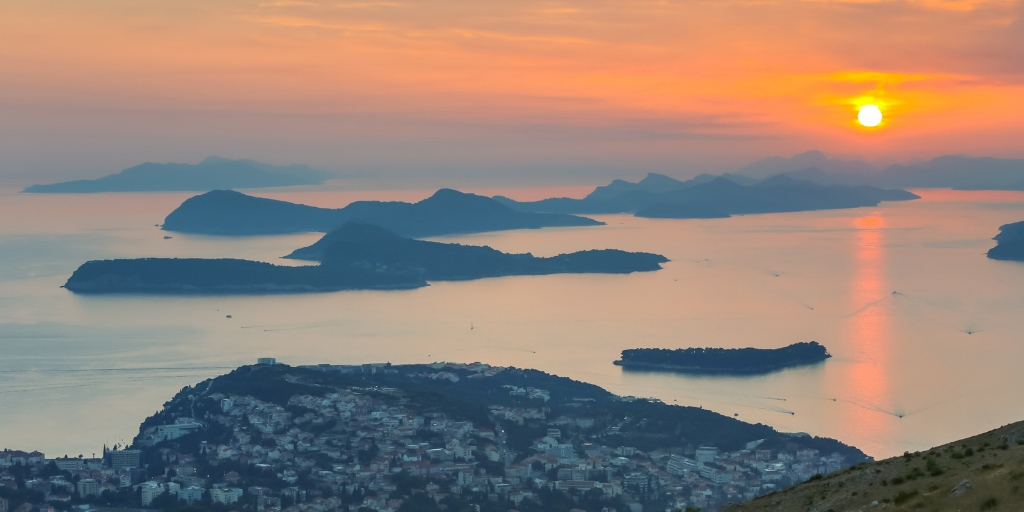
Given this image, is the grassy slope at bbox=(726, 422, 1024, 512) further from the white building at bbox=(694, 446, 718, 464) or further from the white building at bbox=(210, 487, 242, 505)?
the white building at bbox=(694, 446, 718, 464)

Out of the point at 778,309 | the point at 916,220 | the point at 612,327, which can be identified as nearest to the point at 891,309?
the point at 778,309

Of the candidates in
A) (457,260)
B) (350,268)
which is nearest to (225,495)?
(350,268)

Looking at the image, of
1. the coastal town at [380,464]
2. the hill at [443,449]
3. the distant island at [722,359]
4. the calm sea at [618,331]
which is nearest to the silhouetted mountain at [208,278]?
the calm sea at [618,331]

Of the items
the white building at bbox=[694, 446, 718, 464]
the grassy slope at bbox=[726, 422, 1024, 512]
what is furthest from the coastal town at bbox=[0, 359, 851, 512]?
the grassy slope at bbox=[726, 422, 1024, 512]

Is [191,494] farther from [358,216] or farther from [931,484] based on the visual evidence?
[358,216]

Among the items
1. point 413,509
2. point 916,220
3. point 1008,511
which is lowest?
point 413,509

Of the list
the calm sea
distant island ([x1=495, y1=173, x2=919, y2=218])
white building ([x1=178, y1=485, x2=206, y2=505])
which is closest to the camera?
white building ([x1=178, y1=485, x2=206, y2=505])

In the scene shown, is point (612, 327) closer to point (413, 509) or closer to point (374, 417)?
point (374, 417)
